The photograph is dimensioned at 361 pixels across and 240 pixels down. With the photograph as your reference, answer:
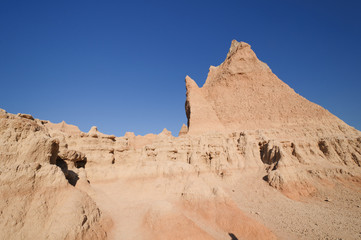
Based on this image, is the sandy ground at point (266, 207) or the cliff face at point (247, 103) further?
the cliff face at point (247, 103)

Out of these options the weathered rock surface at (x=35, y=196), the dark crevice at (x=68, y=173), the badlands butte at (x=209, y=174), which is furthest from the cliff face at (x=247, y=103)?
the weathered rock surface at (x=35, y=196)

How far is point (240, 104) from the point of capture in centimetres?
3031

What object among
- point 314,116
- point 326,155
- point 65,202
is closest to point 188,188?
point 65,202

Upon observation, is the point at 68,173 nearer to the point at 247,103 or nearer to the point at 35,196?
the point at 35,196

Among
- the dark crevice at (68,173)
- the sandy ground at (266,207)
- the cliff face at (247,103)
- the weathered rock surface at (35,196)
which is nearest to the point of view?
the weathered rock surface at (35,196)

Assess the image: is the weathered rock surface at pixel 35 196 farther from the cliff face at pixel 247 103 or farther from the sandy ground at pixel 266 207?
the cliff face at pixel 247 103

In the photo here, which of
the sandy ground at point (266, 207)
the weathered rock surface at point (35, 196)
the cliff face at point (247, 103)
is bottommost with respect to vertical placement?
the sandy ground at point (266, 207)

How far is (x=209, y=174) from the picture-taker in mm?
21453

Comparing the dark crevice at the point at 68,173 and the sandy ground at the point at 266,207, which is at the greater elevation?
the dark crevice at the point at 68,173

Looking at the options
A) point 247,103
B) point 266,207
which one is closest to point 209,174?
point 266,207

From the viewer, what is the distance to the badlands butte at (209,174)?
28.9ft

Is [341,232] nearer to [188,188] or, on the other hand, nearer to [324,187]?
[324,187]

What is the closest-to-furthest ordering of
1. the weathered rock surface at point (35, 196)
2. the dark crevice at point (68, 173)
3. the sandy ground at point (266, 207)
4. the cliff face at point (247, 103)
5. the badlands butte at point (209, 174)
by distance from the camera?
the weathered rock surface at point (35, 196) < the badlands butte at point (209, 174) < the sandy ground at point (266, 207) < the dark crevice at point (68, 173) < the cliff face at point (247, 103)

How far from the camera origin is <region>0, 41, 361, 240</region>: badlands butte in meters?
8.82
